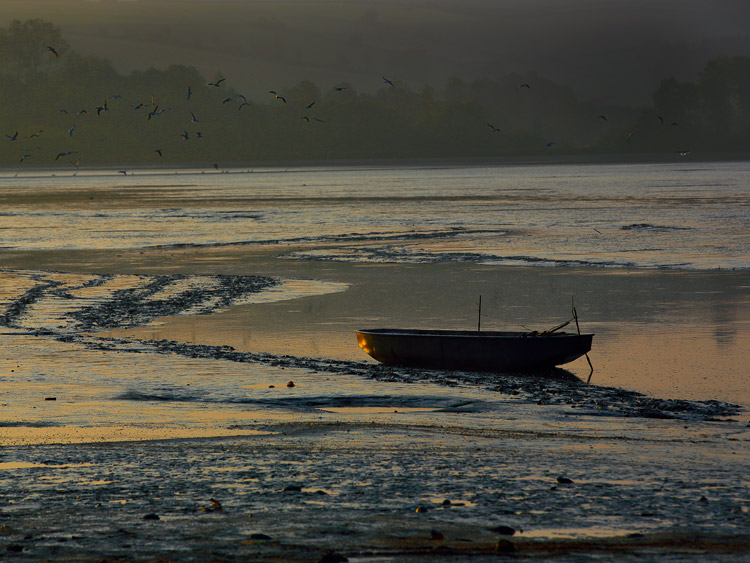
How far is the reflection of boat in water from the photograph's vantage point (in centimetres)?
2103

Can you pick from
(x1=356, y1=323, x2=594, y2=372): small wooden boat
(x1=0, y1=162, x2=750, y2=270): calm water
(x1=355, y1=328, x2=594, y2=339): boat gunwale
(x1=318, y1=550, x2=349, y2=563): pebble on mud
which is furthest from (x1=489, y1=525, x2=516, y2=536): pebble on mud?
(x1=0, y1=162, x2=750, y2=270): calm water

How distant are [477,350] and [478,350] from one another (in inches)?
0.8

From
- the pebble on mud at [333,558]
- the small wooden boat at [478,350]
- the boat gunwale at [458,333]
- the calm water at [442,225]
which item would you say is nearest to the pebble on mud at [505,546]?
the pebble on mud at [333,558]

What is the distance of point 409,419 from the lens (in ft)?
55.1

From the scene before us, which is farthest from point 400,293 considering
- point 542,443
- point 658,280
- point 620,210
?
point 620,210

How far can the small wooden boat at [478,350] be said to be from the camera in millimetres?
21031

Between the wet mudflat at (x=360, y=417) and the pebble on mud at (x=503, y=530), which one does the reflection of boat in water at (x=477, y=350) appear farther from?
the pebble on mud at (x=503, y=530)

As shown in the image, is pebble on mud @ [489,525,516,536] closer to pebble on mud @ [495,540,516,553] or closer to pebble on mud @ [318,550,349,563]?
pebble on mud @ [495,540,516,553]

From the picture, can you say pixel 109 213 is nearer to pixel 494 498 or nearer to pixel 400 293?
A: pixel 400 293

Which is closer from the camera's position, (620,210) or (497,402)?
(497,402)

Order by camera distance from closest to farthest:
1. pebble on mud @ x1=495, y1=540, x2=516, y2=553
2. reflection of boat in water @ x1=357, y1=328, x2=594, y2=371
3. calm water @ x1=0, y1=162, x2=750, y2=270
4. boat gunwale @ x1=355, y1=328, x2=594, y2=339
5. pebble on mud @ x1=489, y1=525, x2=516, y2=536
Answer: pebble on mud @ x1=495, y1=540, x2=516, y2=553, pebble on mud @ x1=489, y1=525, x2=516, y2=536, reflection of boat in water @ x1=357, y1=328, x2=594, y2=371, boat gunwale @ x1=355, y1=328, x2=594, y2=339, calm water @ x1=0, y1=162, x2=750, y2=270

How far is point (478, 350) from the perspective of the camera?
21297 mm

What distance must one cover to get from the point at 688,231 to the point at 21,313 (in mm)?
38132

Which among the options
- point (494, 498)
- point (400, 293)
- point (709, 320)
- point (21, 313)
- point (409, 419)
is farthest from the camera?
point (400, 293)
